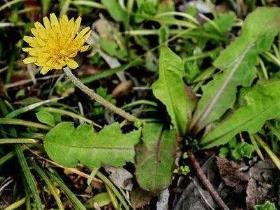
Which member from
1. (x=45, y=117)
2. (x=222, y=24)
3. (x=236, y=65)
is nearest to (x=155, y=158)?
(x=45, y=117)

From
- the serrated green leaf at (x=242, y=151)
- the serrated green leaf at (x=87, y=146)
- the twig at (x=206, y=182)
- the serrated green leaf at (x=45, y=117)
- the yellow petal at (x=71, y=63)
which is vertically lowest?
the twig at (x=206, y=182)

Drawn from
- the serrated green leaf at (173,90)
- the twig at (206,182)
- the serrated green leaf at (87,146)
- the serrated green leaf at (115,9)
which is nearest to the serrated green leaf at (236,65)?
the serrated green leaf at (173,90)

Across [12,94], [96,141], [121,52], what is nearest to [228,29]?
[121,52]

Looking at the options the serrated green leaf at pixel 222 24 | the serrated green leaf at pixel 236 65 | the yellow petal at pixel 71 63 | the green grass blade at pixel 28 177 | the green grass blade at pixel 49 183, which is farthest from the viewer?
the serrated green leaf at pixel 222 24

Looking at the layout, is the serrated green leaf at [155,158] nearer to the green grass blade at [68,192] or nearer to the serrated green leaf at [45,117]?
the green grass blade at [68,192]

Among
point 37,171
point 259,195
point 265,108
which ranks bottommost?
point 259,195

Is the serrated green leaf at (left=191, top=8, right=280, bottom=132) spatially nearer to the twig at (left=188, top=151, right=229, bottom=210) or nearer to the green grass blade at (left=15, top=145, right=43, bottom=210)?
the twig at (left=188, top=151, right=229, bottom=210)

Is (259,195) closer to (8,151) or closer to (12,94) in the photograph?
(8,151)
